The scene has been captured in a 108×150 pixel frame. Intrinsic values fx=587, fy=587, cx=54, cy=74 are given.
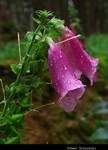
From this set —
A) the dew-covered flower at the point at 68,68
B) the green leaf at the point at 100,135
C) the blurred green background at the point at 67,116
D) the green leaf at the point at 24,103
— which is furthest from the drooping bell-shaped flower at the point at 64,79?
the green leaf at the point at 100,135

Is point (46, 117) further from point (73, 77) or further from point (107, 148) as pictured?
point (73, 77)

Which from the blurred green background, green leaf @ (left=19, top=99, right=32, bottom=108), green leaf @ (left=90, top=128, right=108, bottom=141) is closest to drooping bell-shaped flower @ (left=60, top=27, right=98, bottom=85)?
green leaf @ (left=19, top=99, right=32, bottom=108)

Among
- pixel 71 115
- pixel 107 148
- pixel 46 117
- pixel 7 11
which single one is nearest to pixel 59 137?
pixel 46 117

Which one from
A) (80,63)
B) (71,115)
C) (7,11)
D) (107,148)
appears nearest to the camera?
(80,63)

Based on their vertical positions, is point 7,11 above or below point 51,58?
below

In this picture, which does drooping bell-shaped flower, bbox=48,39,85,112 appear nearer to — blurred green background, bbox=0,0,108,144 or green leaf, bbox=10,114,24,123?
green leaf, bbox=10,114,24,123

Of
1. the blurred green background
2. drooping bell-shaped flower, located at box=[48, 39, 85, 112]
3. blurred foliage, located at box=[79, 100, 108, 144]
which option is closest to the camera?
drooping bell-shaped flower, located at box=[48, 39, 85, 112]

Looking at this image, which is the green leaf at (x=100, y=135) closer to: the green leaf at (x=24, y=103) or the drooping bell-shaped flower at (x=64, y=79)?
the green leaf at (x=24, y=103)

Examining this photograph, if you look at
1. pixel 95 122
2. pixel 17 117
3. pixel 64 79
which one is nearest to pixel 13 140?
pixel 17 117
